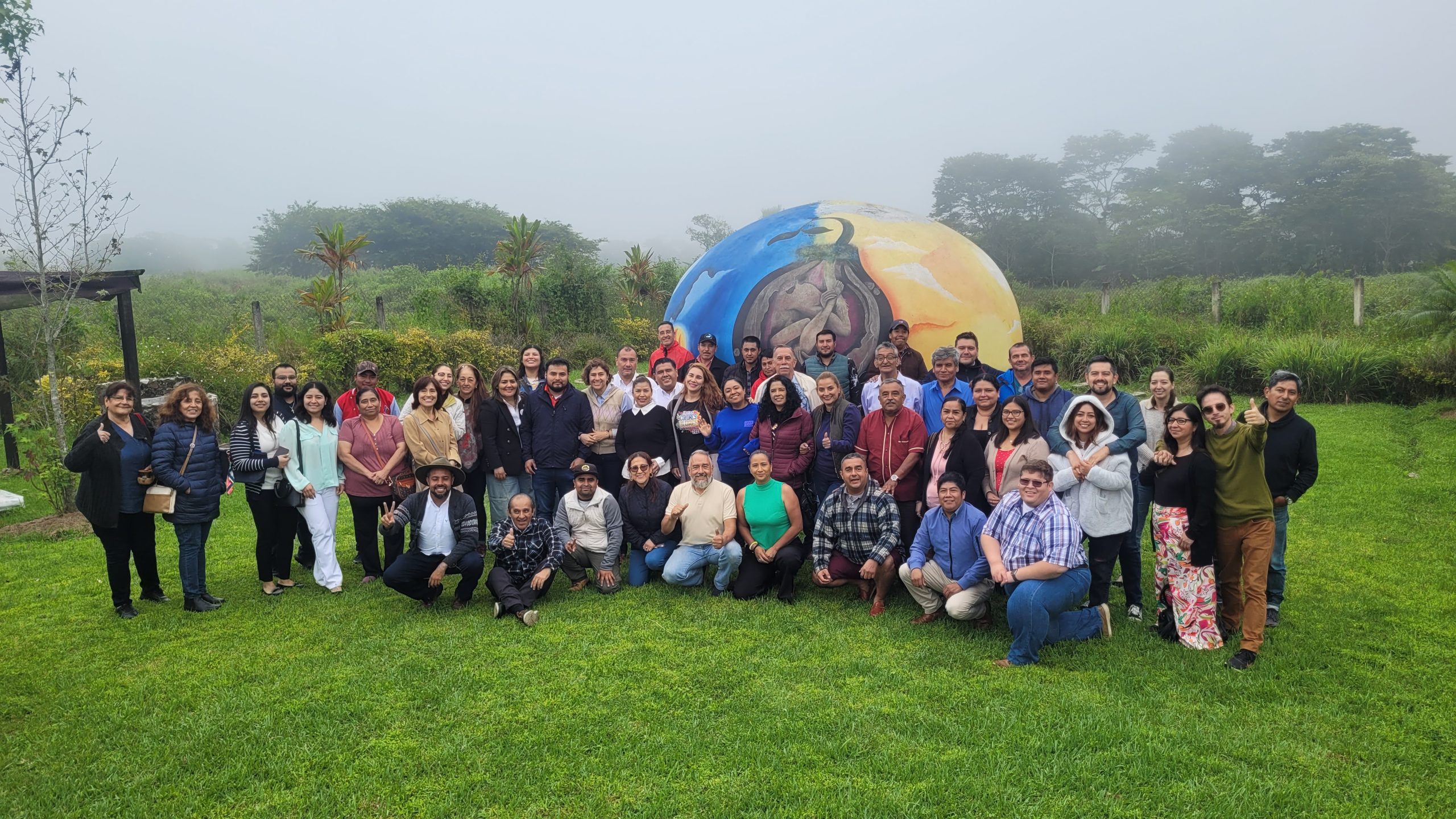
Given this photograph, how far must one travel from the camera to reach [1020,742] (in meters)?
3.78

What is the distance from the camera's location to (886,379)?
633 centimetres

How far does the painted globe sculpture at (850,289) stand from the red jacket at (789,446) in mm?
1317

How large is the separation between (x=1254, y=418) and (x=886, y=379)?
2.46 metres

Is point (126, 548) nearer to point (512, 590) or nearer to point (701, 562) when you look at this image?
point (512, 590)

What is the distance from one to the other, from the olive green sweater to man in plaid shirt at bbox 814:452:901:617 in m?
Answer: 1.97

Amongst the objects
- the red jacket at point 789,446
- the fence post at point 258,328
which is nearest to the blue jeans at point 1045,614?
the red jacket at point 789,446

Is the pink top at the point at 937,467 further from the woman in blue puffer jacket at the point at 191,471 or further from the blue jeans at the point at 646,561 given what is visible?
the woman in blue puffer jacket at the point at 191,471

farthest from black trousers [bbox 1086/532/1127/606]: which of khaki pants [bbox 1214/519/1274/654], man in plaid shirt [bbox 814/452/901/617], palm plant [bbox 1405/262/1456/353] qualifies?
palm plant [bbox 1405/262/1456/353]

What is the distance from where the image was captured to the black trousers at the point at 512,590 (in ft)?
18.2

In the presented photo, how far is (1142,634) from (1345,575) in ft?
8.50

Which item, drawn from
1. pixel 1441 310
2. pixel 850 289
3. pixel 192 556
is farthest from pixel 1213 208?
pixel 192 556

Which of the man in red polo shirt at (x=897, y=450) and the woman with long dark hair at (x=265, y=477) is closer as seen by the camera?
the man in red polo shirt at (x=897, y=450)

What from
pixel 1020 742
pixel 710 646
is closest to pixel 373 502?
pixel 710 646

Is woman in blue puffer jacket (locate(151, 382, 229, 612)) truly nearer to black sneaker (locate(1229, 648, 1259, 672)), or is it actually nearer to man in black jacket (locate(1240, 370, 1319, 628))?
black sneaker (locate(1229, 648, 1259, 672))
